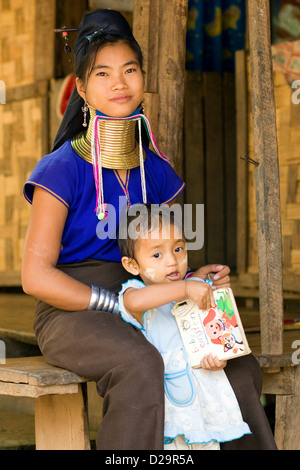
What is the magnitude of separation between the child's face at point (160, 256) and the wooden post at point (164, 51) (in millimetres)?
1082

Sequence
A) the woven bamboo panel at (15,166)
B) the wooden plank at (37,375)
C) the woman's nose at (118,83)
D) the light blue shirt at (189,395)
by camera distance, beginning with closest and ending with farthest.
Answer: the light blue shirt at (189,395) < the wooden plank at (37,375) < the woman's nose at (118,83) < the woven bamboo panel at (15,166)

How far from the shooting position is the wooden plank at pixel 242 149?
19.2 ft

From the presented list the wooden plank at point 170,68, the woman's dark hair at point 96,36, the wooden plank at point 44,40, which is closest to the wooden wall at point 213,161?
the wooden plank at point 44,40

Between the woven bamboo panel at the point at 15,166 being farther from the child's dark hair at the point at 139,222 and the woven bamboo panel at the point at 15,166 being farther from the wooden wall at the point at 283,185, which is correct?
the child's dark hair at the point at 139,222

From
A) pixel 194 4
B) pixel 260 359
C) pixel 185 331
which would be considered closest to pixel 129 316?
pixel 185 331

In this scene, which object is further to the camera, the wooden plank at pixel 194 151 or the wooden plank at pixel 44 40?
the wooden plank at pixel 194 151

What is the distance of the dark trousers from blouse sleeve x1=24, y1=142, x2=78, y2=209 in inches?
11.9

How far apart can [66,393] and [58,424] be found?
18 centimetres

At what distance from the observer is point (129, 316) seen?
2.79 m

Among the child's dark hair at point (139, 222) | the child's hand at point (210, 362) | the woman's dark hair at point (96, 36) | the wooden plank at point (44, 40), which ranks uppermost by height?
the wooden plank at point (44, 40)

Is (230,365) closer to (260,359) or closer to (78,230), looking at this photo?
(260,359)

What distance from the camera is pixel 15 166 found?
21.5 feet

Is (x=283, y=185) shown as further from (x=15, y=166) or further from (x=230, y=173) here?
(x=15, y=166)

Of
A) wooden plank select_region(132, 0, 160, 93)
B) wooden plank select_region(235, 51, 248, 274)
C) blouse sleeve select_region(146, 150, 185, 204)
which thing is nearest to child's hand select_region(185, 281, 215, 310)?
blouse sleeve select_region(146, 150, 185, 204)
